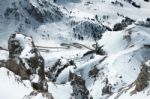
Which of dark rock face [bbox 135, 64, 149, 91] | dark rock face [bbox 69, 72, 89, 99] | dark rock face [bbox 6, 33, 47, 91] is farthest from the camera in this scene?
dark rock face [bbox 69, 72, 89, 99]

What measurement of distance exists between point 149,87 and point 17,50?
41952 millimetres

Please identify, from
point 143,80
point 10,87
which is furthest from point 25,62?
point 10,87

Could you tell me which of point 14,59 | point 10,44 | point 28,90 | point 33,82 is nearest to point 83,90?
point 10,44

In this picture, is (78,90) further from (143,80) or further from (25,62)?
(143,80)

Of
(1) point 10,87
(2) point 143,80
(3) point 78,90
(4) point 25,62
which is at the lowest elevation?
(3) point 78,90

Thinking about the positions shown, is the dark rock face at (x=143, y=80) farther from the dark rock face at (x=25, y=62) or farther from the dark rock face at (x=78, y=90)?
the dark rock face at (x=78, y=90)

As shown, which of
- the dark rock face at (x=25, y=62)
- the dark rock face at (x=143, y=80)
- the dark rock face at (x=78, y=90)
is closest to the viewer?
the dark rock face at (x=143, y=80)

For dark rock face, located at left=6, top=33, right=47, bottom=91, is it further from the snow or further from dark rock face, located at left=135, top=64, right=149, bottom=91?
the snow

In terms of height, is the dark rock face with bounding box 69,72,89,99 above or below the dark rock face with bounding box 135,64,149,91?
below

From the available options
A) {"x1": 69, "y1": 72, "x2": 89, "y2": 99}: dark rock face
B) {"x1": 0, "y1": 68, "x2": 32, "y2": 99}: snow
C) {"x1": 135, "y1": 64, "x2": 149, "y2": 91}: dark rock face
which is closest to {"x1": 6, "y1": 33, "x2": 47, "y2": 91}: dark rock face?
{"x1": 69, "y1": 72, "x2": 89, "y2": 99}: dark rock face

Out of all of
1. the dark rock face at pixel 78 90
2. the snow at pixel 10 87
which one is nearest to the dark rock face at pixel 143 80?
the snow at pixel 10 87

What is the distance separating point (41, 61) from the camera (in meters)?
81.2

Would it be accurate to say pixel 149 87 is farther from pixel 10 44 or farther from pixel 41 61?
pixel 10 44

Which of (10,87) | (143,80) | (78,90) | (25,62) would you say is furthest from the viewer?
(78,90)
